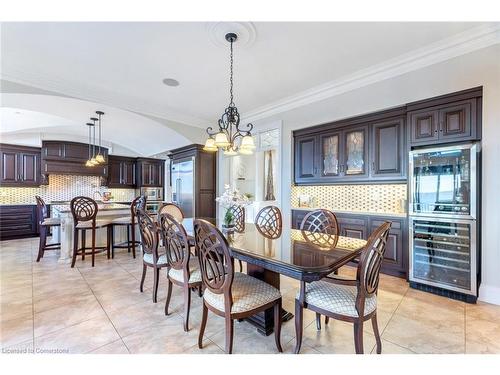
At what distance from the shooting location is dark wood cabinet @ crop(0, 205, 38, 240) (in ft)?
18.6

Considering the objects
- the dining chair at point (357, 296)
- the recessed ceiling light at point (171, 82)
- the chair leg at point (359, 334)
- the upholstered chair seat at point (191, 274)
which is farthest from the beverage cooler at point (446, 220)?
the recessed ceiling light at point (171, 82)

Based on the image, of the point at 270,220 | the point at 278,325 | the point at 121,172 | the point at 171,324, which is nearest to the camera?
the point at 278,325

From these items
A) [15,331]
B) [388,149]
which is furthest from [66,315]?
[388,149]

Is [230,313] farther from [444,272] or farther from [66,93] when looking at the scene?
[66,93]

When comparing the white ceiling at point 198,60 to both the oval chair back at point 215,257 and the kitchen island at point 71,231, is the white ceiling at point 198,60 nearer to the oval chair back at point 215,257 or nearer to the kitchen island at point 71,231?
the kitchen island at point 71,231

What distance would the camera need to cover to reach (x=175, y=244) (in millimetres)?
2121

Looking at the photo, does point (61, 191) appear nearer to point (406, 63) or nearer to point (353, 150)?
point (353, 150)

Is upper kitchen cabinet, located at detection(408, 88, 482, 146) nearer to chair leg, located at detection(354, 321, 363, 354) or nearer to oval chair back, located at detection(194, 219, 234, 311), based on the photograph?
chair leg, located at detection(354, 321, 363, 354)

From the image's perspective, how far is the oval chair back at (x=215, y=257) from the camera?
1.52 meters

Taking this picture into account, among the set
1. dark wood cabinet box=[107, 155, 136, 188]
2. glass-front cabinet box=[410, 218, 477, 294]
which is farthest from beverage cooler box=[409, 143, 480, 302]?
dark wood cabinet box=[107, 155, 136, 188]

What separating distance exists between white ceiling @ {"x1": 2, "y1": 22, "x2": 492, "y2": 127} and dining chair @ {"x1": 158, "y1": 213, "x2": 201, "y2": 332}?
1995mm

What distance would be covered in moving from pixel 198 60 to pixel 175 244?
2.32 meters

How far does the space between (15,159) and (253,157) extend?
618 centimetres
